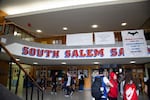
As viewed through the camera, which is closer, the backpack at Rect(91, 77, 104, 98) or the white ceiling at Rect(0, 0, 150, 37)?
the backpack at Rect(91, 77, 104, 98)

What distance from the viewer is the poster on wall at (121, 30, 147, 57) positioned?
336 inches

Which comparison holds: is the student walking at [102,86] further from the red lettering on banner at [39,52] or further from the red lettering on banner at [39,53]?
the red lettering on banner at [39,53]

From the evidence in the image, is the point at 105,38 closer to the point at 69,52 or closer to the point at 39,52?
the point at 69,52

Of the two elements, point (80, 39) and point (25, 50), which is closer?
point (80, 39)

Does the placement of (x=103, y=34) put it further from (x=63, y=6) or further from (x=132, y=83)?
(x=132, y=83)

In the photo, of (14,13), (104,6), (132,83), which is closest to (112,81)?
(132,83)

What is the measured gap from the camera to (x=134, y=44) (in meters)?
8.59

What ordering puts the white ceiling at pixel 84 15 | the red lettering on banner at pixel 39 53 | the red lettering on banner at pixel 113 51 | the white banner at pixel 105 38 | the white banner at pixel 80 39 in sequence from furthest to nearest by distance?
the red lettering on banner at pixel 39 53
the red lettering on banner at pixel 113 51
the white ceiling at pixel 84 15
the white banner at pixel 80 39
the white banner at pixel 105 38

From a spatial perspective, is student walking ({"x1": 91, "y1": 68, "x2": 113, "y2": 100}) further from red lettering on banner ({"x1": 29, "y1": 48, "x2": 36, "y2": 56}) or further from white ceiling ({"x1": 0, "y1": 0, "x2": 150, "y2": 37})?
red lettering on banner ({"x1": 29, "y1": 48, "x2": 36, "y2": 56})

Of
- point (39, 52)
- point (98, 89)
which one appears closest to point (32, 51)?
point (39, 52)

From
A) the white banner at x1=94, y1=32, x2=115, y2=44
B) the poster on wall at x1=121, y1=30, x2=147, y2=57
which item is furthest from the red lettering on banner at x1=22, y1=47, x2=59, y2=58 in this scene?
the poster on wall at x1=121, y1=30, x2=147, y2=57

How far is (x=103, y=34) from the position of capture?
29.2 feet

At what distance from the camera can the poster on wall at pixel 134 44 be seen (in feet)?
28.0

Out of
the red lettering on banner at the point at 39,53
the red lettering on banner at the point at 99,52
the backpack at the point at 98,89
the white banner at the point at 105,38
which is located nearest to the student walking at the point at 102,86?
the backpack at the point at 98,89
